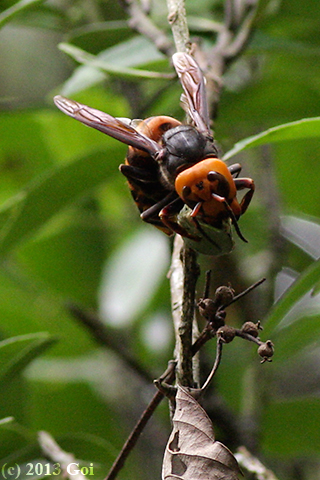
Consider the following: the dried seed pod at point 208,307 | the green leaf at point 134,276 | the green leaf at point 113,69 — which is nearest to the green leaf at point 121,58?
the green leaf at point 113,69

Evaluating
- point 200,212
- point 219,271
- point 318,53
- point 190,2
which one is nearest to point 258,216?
point 219,271

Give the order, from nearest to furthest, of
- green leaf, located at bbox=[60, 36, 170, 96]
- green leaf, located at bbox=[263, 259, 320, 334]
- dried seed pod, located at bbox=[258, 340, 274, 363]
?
dried seed pod, located at bbox=[258, 340, 274, 363] < green leaf, located at bbox=[263, 259, 320, 334] < green leaf, located at bbox=[60, 36, 170, 96]

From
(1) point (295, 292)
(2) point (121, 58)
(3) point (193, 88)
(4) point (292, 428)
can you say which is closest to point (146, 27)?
(2) point (121, 58)

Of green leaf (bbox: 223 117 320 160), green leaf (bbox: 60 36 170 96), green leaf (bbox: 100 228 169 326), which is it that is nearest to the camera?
green leaf (bbox: 223 117 320 160)

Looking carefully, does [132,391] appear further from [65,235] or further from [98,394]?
[65,235]

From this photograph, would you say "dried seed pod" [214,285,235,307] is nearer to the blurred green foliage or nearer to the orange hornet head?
the orange hornet head

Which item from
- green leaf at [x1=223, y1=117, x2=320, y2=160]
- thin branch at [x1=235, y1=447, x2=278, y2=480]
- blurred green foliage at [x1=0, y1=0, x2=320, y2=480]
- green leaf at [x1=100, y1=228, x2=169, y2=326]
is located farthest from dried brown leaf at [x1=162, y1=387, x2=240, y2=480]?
green leaf at [x1=100, y1=228, x2=169, y2=326]

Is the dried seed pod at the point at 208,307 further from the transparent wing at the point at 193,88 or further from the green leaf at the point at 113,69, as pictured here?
the green leaf at the point at 113,69
